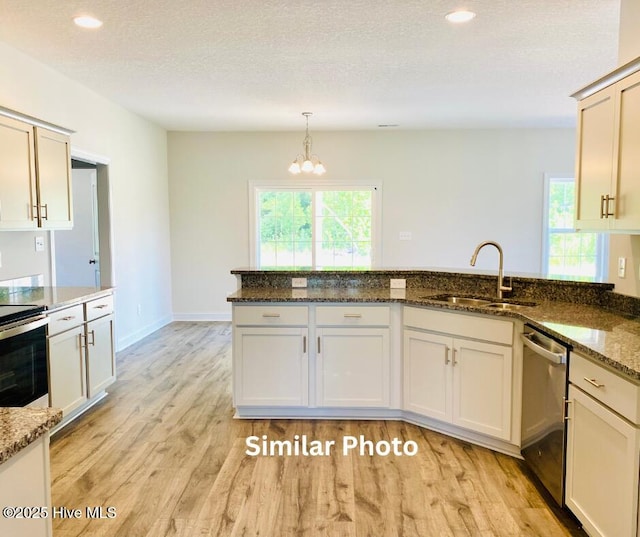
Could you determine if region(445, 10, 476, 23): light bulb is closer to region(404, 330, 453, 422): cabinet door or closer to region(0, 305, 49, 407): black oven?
region(404, 330, 453, 422): cabinet door

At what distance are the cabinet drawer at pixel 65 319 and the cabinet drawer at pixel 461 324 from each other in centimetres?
225

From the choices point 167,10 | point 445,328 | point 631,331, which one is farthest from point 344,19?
point 631,331

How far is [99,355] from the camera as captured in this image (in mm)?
3619

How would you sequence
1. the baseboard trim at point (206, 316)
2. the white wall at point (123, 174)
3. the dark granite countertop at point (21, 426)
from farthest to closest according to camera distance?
the baseboard trim at point (206, 316) < the white wall at point (123, 174) < the dark granite countertop at point (21, 426)

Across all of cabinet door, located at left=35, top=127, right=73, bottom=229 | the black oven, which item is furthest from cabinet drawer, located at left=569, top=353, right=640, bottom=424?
cabinet door, located at left=35, top=127, right=73, bottom=229

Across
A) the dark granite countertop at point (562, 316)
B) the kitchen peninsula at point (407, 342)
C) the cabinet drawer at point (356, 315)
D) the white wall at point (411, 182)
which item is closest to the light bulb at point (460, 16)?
the kitchen peninsula at point (407, 342)

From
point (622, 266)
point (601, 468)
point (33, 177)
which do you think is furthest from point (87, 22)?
point (601, 468)

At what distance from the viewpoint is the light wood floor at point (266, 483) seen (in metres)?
2.18

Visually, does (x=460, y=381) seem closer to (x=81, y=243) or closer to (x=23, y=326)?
(x=23, y=326)

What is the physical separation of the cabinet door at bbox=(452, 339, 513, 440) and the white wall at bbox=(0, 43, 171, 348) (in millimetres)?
3226

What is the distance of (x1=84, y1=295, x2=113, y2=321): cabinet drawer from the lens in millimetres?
3463

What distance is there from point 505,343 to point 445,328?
Result: 0.40m

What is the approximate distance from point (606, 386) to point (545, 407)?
1.93 feet

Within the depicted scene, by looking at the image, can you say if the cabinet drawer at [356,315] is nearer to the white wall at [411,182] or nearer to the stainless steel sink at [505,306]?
the stainless steel sink at [505,306]
